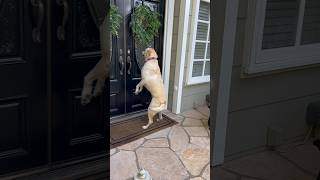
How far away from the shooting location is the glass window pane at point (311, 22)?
1.99ft

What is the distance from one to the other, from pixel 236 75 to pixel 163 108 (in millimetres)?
141

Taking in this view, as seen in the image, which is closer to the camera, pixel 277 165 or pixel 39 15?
pixel 39 15

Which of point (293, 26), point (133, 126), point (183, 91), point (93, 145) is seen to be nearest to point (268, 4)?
point (293, 26)

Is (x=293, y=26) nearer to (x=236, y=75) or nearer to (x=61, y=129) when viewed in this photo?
(x=236, y=75)

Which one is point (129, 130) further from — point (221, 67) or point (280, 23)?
point (280, 23)

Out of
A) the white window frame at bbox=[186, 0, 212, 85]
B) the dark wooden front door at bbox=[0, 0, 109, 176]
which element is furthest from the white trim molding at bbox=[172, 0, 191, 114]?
the dark wooden front door at bbox=[0, 0, 109, 176]

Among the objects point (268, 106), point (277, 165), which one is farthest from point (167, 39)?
point (277, 165)

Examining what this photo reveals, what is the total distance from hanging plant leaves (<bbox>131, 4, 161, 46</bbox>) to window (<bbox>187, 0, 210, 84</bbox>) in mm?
65

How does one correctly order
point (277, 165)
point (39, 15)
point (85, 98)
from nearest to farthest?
point (39, 15) → point (85, 98) → point (277, 165)

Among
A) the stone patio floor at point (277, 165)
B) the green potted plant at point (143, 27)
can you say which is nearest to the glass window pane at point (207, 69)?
the green potted plant at point (143, 27)

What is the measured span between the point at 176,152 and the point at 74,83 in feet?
0.73

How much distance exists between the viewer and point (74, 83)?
619 millimetres

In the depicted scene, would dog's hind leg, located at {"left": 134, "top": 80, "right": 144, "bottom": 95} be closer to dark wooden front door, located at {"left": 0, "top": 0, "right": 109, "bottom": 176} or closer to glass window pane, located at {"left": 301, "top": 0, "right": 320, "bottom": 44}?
dark wooden front door, located at {"left": 0, "top": 0, "right": 109, "bottom": 176}

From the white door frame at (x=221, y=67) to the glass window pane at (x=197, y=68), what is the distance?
20 mm
